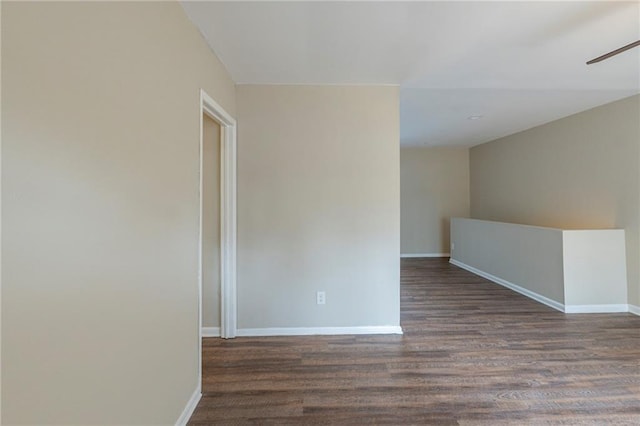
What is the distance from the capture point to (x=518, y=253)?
14.0 ft

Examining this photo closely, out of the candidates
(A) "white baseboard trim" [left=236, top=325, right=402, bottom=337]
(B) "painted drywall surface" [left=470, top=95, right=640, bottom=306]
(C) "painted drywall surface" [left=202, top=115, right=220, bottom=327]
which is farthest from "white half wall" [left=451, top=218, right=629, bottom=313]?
(C) "painted drywall surface" [left=202, top=115, right=220, bottom=327]

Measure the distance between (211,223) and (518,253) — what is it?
4094 millimetres

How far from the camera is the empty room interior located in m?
0.89

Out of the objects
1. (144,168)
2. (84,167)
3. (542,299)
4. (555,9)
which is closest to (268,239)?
(144,168)

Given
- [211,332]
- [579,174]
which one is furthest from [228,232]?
[579,174]

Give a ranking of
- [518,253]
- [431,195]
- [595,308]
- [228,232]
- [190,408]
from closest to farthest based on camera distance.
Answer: [190,408], [228,232], [595,308], [518,253], [431,195]

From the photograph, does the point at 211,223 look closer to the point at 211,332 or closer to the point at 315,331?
the point at 211,332

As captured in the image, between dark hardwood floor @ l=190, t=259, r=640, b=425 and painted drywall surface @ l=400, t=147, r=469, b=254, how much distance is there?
11.9 feet

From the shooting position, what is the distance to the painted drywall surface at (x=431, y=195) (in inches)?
273

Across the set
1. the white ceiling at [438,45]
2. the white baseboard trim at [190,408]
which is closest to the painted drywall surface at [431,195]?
the white ceiling at [438,45]

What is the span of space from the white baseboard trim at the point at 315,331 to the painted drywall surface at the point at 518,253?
2.20m

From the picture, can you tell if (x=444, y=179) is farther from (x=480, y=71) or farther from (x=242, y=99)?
(x=242, y=99)

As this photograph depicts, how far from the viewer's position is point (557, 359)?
2.45m

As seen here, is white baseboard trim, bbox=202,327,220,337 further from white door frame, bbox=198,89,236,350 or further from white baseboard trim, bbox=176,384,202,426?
white baseboard trim, bbox=176,384,202,426
